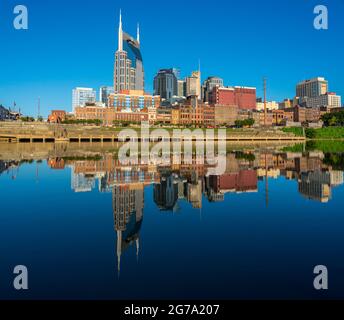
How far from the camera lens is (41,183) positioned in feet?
46.1

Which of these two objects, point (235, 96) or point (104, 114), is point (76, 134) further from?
point (235, 96)

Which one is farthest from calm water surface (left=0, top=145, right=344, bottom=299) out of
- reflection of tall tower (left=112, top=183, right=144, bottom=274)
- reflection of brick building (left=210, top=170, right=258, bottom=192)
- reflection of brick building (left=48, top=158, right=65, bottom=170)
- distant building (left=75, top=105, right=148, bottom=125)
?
distant building (left=75, top=105, right=148, bottom=125)

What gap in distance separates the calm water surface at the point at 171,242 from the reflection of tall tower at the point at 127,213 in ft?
0.07

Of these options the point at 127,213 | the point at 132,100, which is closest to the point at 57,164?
the point at 127,213

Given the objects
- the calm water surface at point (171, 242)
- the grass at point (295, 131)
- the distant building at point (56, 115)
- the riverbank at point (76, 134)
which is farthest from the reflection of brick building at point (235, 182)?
the distant building at point (56, 115)

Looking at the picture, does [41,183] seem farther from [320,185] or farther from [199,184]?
[320,185]

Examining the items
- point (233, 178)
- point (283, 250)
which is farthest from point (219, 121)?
point (283, 250)

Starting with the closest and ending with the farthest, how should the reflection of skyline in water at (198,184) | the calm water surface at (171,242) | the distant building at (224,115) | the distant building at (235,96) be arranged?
the calm water surface at (171,242), the reflection of skyline in water at (198,184), the distant building at (224,115), the distant building at (235,96)

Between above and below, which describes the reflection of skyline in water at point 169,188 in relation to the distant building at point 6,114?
below

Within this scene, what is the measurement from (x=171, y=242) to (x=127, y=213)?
2556 millimetres

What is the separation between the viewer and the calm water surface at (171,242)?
14.6ft

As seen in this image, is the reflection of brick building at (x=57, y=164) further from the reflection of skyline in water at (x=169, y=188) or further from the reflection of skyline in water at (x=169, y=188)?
the reflection of skyline in water at (x=169, y=188)

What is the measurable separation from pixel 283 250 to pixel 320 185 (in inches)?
313

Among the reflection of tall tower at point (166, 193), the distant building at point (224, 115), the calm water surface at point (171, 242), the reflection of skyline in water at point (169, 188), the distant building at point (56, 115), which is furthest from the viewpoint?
the distant building at point (56, 115)
